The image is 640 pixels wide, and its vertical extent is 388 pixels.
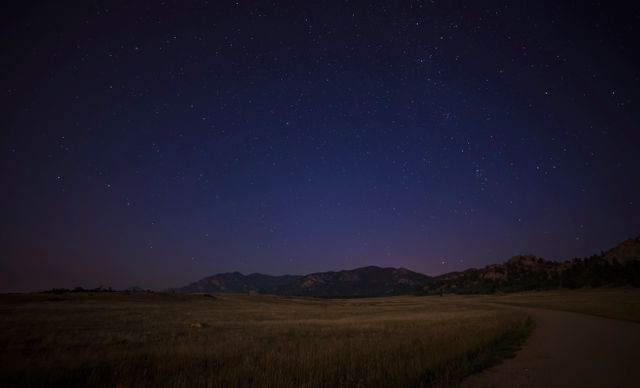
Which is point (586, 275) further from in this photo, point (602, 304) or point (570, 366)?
point (570, 366)

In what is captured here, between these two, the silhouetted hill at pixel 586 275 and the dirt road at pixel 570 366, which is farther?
the silhouetted hill at pixel 586 275

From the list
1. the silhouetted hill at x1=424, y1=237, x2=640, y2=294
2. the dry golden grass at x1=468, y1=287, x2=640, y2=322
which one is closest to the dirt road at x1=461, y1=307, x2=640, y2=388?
the dry golden grass at x1=468, y1=287, x2=640, y2=322

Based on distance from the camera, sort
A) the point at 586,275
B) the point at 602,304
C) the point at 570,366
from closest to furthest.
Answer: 1. the point at 570,366
2. the point at 602,304
3. the point at 586,275

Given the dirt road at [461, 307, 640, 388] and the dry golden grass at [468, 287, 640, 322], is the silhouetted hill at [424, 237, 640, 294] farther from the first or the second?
the dirt road at [461, 307, 640, 388]

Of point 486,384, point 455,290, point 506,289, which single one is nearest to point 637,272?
point 506,289

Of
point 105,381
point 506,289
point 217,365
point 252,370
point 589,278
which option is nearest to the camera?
point 105,381

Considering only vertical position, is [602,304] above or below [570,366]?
below

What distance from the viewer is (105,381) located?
8789 millimetres

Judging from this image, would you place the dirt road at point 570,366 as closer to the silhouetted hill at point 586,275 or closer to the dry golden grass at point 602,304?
the dry golden grass at point 602,304

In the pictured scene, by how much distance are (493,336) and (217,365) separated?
1231 centimetres

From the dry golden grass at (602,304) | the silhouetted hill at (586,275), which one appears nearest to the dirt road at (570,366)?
the dry golden grass at (602,304)

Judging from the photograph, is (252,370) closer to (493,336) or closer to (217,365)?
(217,365)

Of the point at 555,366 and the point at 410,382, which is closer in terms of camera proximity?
the point at 410,382

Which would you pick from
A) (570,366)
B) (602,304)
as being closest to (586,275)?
(602,304)
